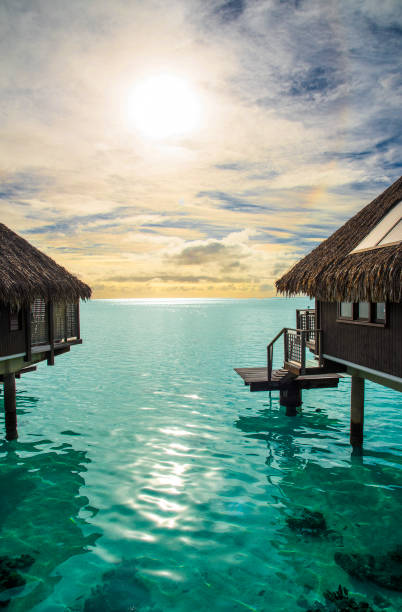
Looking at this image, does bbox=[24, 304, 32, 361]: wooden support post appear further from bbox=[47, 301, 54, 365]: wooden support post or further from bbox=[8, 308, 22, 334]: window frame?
bbox=[47, 301, 54, 365]: wooden support post

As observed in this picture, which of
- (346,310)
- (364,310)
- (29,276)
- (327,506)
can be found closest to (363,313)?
(364,310)

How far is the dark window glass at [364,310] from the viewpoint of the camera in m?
12.3

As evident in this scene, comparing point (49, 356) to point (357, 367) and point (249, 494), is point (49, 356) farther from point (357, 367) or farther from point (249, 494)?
point (357, 367)

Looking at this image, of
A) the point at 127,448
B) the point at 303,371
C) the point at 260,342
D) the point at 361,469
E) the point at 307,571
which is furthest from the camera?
the point at 260,342

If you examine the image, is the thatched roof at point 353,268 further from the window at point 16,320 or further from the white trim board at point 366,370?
the window at point 16,320

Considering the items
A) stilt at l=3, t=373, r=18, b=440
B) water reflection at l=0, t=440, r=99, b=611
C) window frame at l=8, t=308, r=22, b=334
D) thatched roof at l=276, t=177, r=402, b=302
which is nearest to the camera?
water reflection at l=0, t=440, r=99, b=611

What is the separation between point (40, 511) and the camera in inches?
422

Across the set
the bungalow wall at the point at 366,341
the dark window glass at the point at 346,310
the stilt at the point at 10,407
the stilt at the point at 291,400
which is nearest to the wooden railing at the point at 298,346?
the bungalow wall at the point at 366,341

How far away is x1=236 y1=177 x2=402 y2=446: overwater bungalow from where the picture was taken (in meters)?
10.4

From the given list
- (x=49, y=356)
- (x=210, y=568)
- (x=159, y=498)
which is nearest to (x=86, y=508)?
(x=159, y=498)

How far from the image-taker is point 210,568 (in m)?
8.45

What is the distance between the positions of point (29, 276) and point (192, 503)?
10057 millimetres

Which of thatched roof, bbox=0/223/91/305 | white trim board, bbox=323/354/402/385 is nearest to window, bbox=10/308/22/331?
thatched roof, bbox=0/223/91/305

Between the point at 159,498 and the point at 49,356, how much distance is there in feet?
28.2
